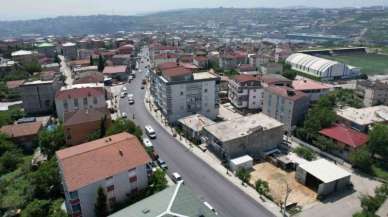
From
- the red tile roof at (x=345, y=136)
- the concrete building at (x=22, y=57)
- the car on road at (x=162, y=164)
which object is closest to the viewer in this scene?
the car on road at (x=162, y=164)

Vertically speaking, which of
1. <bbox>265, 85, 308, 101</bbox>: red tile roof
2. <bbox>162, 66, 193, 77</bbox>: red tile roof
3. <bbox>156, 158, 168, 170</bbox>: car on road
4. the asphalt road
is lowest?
the asphalt road

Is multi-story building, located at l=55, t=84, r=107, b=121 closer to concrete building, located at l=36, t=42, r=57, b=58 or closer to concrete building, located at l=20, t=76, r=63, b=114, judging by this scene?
concrete building, located at l=20, t=76, r=63, b=114

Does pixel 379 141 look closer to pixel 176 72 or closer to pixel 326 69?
pixel 176 72

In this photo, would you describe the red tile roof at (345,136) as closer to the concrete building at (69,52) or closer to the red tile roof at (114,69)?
the red tile roof at (114,69)

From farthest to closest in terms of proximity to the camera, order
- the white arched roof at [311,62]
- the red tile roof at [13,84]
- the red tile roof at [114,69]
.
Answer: the white arched roof at [311,62] < the red tile roof at [114,69] < the red tile roof at [13,84]

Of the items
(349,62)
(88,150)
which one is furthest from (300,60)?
(88,150)

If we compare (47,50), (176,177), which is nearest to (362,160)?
(176,177)

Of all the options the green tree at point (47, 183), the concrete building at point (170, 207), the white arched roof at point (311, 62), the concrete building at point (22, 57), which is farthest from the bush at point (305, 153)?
the concrete building at point (22, 57)

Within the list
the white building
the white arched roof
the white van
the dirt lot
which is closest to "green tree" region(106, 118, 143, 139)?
the white van
